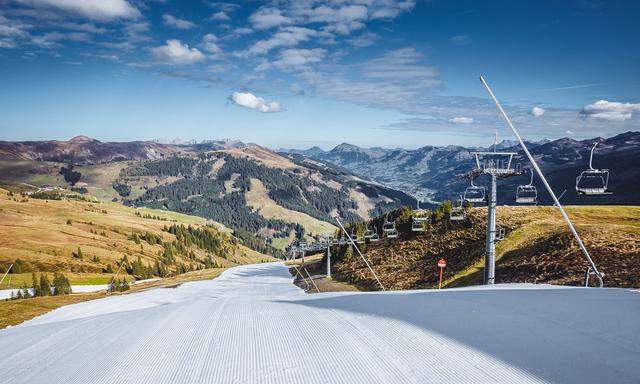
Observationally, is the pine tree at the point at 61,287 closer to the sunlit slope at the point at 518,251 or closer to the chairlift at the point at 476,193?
the sunlit slope at the point at 518,251

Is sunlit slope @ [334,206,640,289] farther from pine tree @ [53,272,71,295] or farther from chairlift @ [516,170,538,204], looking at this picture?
pine tree @ [53,272,71,295]

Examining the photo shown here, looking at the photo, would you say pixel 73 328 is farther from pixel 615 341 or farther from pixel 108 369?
pixel 615 341

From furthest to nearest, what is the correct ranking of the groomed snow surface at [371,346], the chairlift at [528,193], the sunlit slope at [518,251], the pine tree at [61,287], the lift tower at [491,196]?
the pine tree at [61,287] → the sunlit slope at [518,251] → the chairlift at [528,193] → the lift tower at [491,196] → the groomed snow surface at [371,346]

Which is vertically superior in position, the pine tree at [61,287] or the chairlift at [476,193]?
the chairlift at [476,193]

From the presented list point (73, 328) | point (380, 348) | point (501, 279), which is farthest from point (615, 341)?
point (501, 279)

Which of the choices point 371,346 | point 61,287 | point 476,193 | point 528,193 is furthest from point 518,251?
point 61,287

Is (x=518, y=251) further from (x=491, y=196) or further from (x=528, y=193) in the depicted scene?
(x=491, y=196)

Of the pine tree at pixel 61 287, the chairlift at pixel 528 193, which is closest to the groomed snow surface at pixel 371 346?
the chairlift at pixel 528 193

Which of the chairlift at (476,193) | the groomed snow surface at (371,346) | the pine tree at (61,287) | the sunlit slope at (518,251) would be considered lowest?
the pine tree at (61,287)
